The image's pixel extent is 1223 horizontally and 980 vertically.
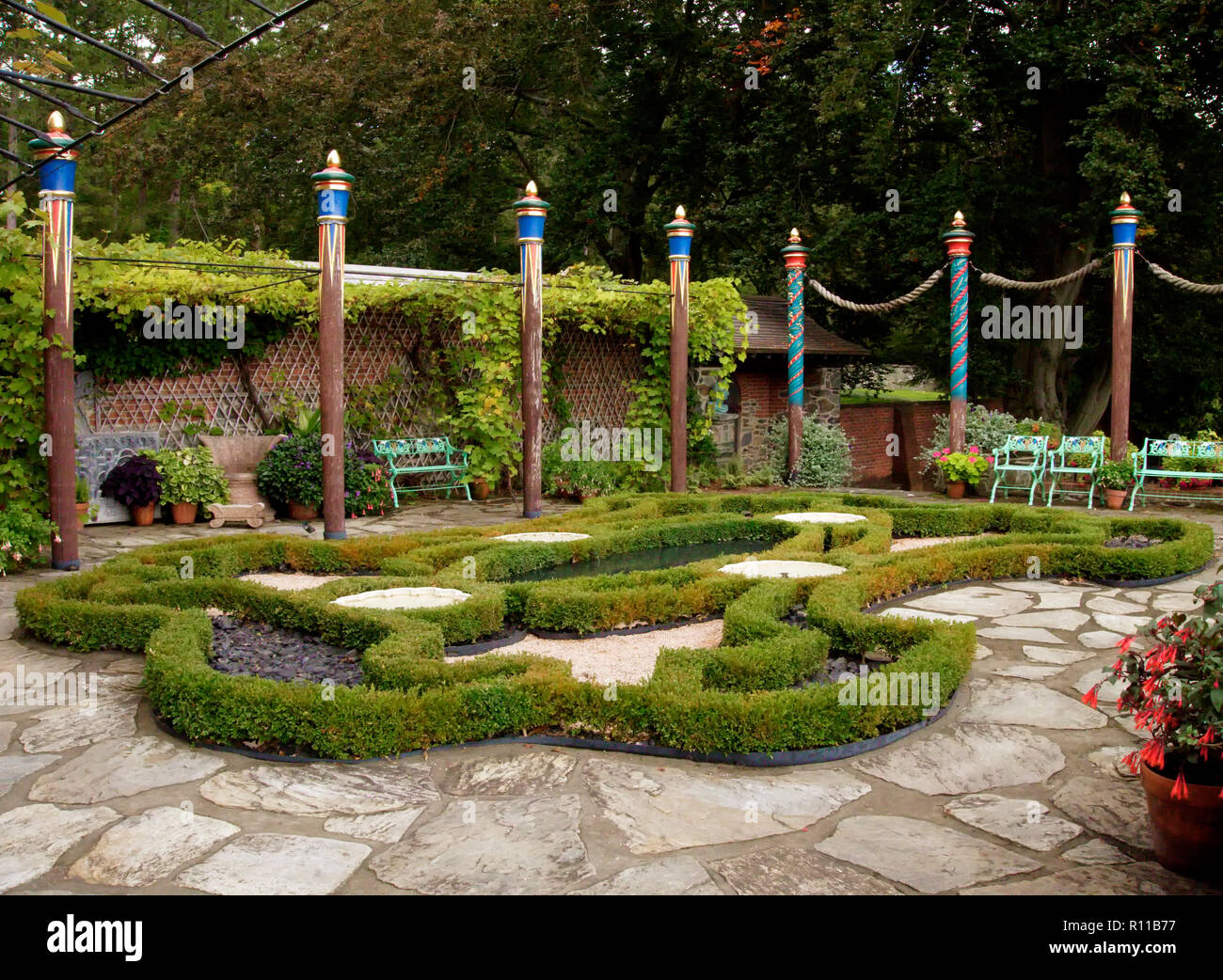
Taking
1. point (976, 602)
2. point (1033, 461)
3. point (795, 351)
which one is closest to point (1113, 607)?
point (976, 602)

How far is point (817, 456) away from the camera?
1378cm

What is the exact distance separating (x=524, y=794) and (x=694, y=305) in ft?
33.1

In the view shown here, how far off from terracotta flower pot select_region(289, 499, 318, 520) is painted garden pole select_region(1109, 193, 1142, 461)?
28.9 feet

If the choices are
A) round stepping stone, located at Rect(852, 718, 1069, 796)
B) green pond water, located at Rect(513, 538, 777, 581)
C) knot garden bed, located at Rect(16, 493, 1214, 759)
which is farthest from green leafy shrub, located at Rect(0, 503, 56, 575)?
round stepping stone, located at Rect(852, 718, 1069, 796)

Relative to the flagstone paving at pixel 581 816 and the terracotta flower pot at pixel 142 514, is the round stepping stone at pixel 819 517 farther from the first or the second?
the terracotta flower pot at pixel 142 514

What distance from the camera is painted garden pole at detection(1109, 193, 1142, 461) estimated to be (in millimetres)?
11977

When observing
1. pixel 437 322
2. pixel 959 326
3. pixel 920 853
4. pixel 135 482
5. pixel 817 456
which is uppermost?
pixel 437 322

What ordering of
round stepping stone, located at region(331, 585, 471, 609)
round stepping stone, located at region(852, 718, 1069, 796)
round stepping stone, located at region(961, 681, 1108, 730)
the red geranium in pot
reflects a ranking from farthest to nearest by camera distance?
round stepping stone, located at region(331, 585, 471, 609), round stepping stone, located at region(961, 681, 1108, 730), round stepping stone, located at region(852, 718, 1069, 796), the red geranium in pot

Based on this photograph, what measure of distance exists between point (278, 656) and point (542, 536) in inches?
129

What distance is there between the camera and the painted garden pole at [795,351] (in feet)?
44.7

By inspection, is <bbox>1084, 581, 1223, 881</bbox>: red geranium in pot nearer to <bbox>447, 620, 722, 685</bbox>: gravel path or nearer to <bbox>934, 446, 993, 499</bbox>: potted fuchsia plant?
<bbox>447, 620, 722, 685</bbox>: gravel path

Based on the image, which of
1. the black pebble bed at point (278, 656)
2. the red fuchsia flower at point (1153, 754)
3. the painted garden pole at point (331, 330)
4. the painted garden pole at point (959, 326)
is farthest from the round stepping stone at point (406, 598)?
the painted garden pole at point (959, 326)

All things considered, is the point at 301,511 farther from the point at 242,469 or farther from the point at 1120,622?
the point at 1120,622
